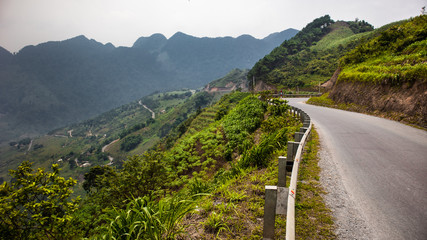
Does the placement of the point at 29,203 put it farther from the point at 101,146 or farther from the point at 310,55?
the point at 101,146

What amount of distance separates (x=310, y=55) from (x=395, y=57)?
69.2 meters

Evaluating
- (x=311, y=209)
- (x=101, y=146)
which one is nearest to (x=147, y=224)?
(x=311, y=209)

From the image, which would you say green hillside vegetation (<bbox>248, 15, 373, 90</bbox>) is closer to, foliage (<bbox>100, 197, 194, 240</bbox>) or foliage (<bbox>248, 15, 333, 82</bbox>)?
foliage (<bbox>248, 15, 333, 82</bbox>)

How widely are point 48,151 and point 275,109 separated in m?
179

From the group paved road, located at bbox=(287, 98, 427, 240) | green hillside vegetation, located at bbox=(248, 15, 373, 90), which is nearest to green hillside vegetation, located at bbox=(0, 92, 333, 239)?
paved road, located at bbox=(287, 98, 427, 240)

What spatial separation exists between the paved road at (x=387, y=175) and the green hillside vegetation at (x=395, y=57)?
4.89m

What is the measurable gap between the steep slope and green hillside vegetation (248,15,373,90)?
30.9 metres

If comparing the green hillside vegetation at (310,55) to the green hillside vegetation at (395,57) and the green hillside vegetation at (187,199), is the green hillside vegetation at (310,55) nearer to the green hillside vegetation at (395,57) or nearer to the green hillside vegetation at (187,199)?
the green hillside vegetation at (395,57)

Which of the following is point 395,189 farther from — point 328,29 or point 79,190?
point 328,29

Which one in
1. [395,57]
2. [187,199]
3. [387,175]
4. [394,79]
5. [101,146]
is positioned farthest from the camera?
[101,146]

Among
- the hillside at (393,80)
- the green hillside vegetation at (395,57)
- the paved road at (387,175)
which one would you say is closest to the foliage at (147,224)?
the paved road at (387,175)

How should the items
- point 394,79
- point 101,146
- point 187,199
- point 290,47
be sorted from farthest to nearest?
1. point 101,146
2. point 290,47
3. point 394,79
4. point 187,199

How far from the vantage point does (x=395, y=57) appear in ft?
54.2

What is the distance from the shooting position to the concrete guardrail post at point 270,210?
8.98 ft
